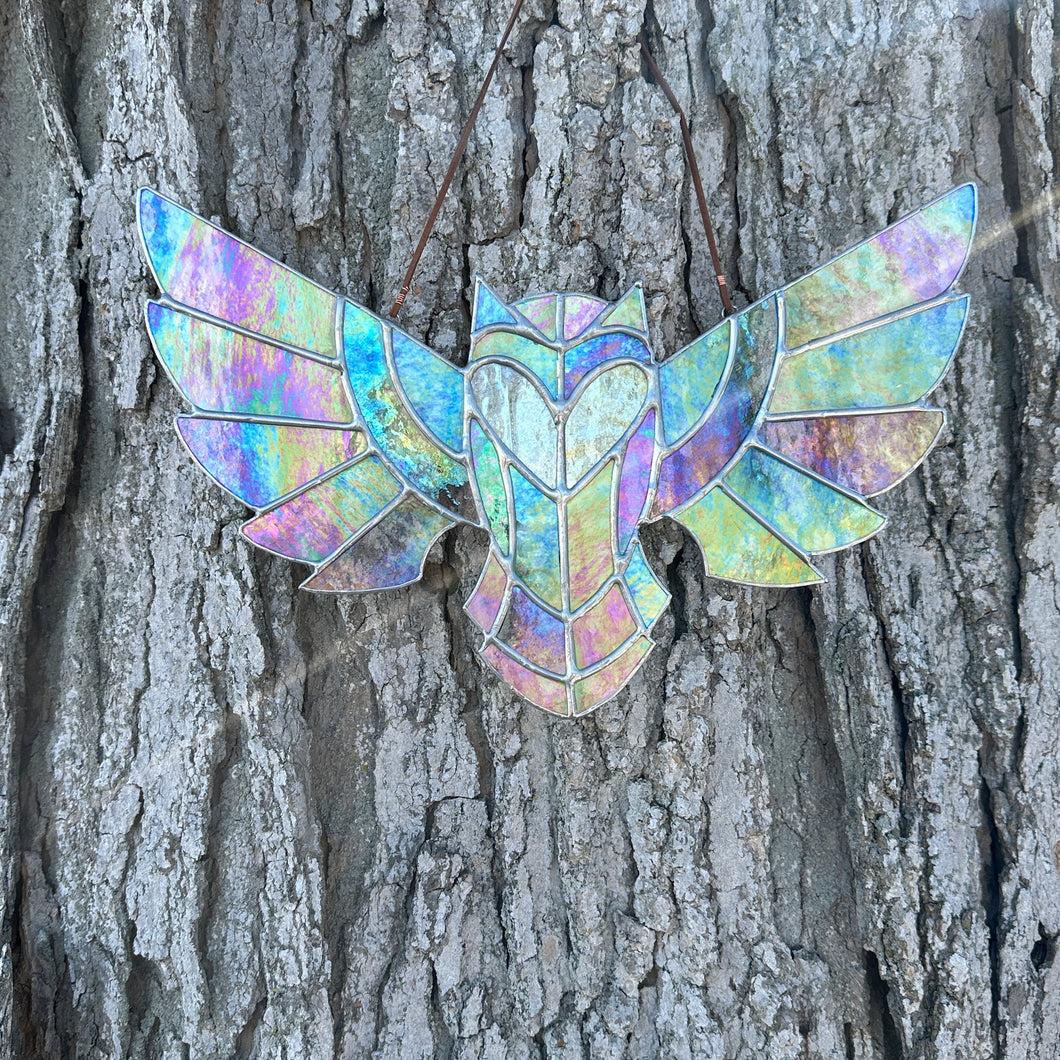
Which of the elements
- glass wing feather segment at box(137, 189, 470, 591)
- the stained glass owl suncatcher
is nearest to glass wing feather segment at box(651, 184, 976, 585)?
the stained glass owl suncatcher

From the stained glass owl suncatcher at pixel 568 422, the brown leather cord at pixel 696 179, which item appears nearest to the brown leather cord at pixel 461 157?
the brown leather cord at pixel 696 179

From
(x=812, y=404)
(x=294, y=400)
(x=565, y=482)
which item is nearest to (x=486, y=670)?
(x=565, y=482)

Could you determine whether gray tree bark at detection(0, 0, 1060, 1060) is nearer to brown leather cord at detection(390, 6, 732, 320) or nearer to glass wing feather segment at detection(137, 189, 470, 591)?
brown leather cord at detection(390, 6, 732, 320)

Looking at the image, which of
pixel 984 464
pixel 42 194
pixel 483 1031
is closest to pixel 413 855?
pixel 483 1031

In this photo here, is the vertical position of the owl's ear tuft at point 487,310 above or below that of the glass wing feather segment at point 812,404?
above

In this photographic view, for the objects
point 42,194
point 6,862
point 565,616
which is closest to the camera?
point 565,616

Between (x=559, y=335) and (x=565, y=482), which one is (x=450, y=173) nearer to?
(x=559, y=335)

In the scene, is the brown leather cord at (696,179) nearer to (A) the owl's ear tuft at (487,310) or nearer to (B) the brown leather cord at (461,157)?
(B) the brown leather cord at (461,157)

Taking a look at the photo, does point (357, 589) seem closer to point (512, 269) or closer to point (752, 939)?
point (512, 269)
